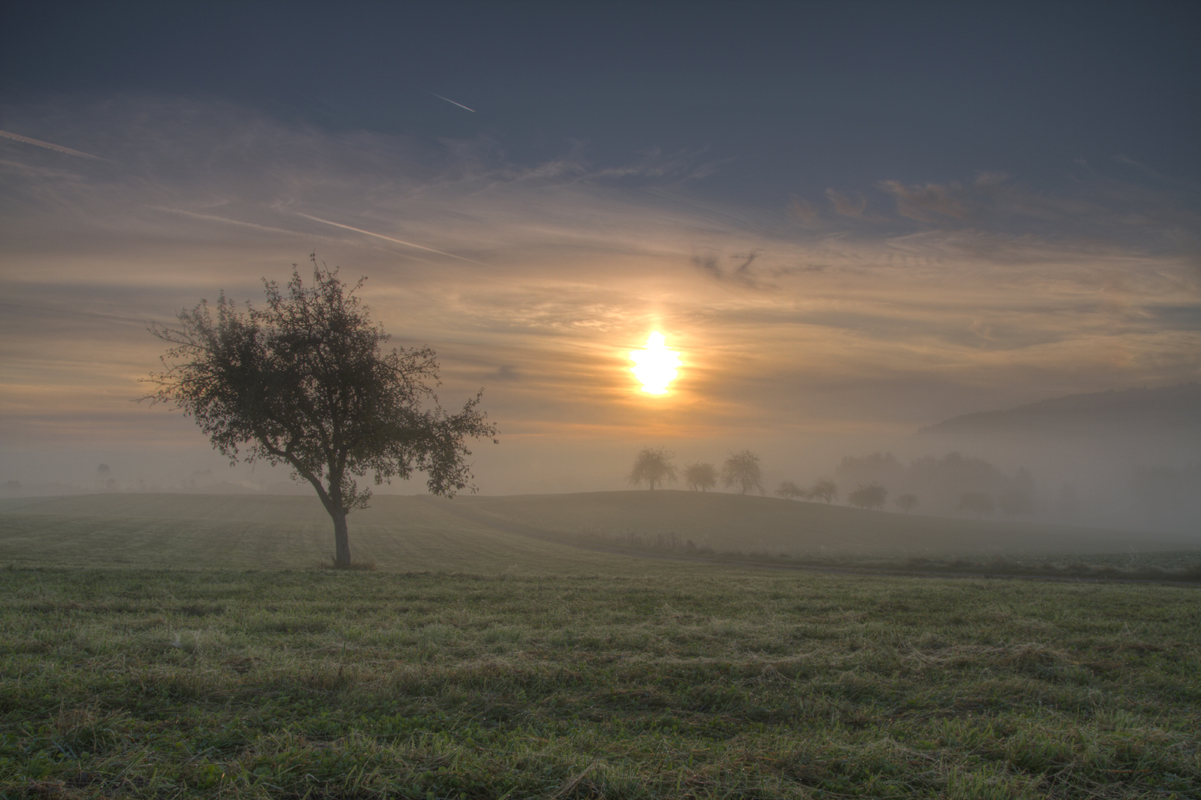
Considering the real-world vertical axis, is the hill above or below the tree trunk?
below

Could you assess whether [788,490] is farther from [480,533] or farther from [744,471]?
[480,533]

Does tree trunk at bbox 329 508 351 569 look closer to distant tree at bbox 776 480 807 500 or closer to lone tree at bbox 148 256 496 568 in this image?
lone tree at bbox 148 256 496 568

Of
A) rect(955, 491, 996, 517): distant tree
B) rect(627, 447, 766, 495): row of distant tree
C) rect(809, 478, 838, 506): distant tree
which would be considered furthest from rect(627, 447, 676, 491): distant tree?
rect(955, 491, 996, 517): distant tree

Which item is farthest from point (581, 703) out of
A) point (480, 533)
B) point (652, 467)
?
point (652, 467)

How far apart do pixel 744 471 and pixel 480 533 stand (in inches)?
3288

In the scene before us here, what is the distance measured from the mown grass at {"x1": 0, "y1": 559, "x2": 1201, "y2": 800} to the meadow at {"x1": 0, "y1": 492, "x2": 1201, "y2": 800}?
0.03 m

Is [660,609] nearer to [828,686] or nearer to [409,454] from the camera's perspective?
[828,686]

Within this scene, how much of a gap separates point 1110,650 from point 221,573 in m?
21.5

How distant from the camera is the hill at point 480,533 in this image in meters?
34.2

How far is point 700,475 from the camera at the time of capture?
12912cm

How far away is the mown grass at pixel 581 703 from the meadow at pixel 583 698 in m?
A: 0.03

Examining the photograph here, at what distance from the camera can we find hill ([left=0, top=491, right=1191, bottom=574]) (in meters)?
34.2

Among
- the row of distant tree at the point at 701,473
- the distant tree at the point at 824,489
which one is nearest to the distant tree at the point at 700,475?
the row of distant tree at the point at 701,473

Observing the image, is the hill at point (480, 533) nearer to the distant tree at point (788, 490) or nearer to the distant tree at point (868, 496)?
the distant tree at point (868, 496)
